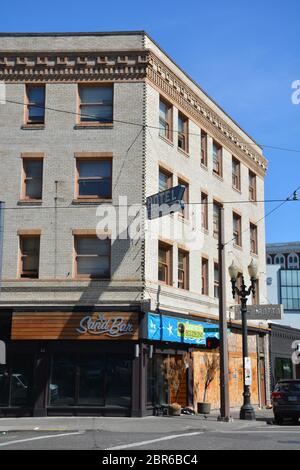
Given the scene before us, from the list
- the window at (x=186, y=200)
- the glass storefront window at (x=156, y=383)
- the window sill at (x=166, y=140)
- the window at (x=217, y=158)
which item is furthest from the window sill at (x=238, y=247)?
the glass storefront window at (x=156, y=383)

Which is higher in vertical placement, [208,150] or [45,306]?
[208,150]

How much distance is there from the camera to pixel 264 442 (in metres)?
14.2

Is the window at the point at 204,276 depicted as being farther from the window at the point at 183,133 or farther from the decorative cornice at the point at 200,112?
the decorative cornice at the point at 200,112

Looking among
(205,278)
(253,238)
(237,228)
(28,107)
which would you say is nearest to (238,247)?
(237,228)

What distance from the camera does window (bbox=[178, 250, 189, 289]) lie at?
88.2ft

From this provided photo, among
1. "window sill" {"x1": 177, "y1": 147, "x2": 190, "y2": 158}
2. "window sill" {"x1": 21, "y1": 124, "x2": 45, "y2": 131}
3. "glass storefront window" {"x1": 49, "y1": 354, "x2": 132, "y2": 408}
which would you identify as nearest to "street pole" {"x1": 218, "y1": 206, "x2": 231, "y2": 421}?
"glass storefront window" {"x1": 49, "y1": 354, "x2": 132, "y2": 408}

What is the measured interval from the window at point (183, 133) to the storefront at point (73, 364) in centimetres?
890

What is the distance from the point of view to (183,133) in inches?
1105

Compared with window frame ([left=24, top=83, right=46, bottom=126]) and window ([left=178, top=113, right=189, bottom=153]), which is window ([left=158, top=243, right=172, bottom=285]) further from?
window frame ([left=24, top=83, right=46, bottom=126])

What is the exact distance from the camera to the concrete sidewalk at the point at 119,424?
18469 millimetres

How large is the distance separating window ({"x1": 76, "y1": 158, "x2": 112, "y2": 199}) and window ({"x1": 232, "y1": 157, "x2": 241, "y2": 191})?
409 inches
